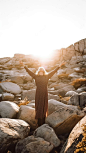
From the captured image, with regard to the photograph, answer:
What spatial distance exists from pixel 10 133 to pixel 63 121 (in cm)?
187

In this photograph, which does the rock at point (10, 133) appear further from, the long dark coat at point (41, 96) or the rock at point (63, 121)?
the rock at point (63, 121)

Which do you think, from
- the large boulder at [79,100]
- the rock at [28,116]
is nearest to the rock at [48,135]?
the rock at [28,116]

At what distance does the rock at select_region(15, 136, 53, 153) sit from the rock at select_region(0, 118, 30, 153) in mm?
216

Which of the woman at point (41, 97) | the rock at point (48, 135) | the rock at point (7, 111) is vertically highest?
the woman at point (41, 97)

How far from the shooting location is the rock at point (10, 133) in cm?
270

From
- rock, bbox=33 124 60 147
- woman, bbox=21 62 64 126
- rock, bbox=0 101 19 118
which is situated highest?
woman, bbox=21 62 64 126

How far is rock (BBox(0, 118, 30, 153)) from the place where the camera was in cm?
270

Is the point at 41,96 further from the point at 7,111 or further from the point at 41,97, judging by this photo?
the point at 7,111

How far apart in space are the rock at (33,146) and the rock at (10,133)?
216 millimetres

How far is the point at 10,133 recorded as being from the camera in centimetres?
291

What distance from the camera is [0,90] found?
11.1 metres

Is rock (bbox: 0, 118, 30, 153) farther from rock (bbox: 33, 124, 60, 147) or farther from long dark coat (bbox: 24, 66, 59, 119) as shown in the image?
long dark coat (bbox: 24, 66, 59, 119)

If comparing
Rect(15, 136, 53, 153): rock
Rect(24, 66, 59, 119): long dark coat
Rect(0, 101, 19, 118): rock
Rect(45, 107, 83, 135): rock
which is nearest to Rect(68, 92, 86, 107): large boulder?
Rect(45, 107, 83, 135): rock

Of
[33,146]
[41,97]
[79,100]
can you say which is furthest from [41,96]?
[79,100]
